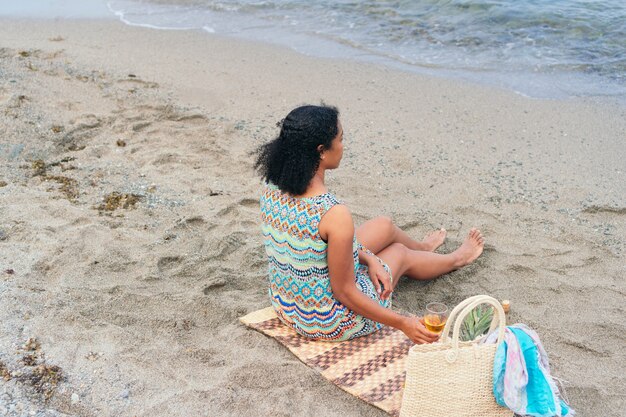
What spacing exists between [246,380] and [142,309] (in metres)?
0.82

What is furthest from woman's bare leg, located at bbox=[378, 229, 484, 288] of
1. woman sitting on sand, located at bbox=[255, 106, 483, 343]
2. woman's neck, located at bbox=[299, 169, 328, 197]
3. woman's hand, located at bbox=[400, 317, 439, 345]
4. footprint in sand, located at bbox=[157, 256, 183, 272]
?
footprint in sand, located at bbox=[157, 256, 183, 272]

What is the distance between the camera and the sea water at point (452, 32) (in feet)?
25.7

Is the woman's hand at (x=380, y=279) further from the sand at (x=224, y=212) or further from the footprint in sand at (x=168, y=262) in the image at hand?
the footprint in sand at (x=168, y=262)

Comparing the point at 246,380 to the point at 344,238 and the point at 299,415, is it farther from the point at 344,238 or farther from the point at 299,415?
the point at 344,238

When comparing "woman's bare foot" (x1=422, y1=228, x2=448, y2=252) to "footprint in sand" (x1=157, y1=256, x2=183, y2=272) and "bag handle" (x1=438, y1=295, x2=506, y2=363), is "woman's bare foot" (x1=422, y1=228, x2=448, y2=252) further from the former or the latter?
"bag handle" (x1=438, y1=295, x2=506, y2=363)

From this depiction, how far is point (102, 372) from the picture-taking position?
10.0 feet

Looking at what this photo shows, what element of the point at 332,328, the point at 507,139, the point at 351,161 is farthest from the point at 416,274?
the point at 507,139

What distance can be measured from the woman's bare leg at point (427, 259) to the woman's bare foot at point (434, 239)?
0.20m

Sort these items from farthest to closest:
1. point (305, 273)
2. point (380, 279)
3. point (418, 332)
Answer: point (380, 279) < point (305, 273) < point (418, 332)

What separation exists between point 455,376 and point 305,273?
894 mm

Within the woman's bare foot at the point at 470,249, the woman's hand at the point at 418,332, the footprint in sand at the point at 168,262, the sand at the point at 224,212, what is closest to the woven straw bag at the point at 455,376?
the woman's hand at the point at 418,332

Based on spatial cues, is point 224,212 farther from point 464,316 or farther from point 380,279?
point 464,316

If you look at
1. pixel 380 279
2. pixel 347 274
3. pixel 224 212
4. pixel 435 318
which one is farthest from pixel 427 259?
pixel 224 212

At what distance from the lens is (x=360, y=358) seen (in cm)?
329
